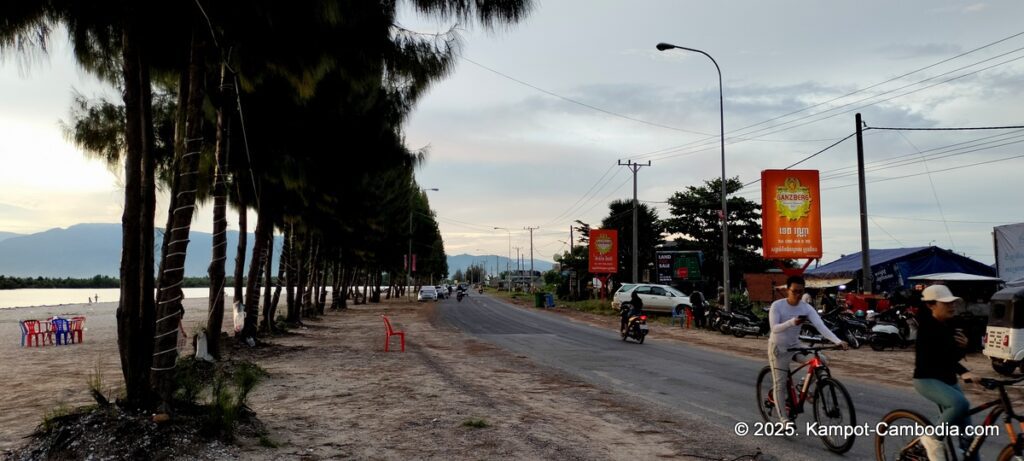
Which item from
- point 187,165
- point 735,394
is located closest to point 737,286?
point 735,394

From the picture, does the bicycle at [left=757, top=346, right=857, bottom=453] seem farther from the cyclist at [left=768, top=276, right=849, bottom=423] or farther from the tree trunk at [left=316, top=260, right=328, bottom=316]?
the tree trunk at [left=316, top=260, right=328, bottom=316]

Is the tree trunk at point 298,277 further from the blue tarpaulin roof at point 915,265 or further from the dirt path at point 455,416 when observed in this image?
the blue tarpaulin roof at point 915,265

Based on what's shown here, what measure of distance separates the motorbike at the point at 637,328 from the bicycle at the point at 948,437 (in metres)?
15.2

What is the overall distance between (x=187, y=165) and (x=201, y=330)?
24.5 feet

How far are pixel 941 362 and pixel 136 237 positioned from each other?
748cm

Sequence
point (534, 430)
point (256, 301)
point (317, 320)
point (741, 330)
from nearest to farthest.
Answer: point (534, 430), point (256, 301), point (741, 330), point (317, 320)

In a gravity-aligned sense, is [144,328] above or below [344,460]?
above

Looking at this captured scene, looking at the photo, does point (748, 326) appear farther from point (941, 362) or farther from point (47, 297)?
point (47, 297)

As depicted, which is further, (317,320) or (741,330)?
(317,320)

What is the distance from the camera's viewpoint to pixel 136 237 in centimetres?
713

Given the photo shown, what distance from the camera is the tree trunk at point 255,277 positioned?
59.9 feet

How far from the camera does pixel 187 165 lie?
A: 8.09 m

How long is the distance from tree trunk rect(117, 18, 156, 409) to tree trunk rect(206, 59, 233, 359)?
517cm

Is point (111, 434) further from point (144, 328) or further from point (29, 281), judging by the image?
point (29, 281)
